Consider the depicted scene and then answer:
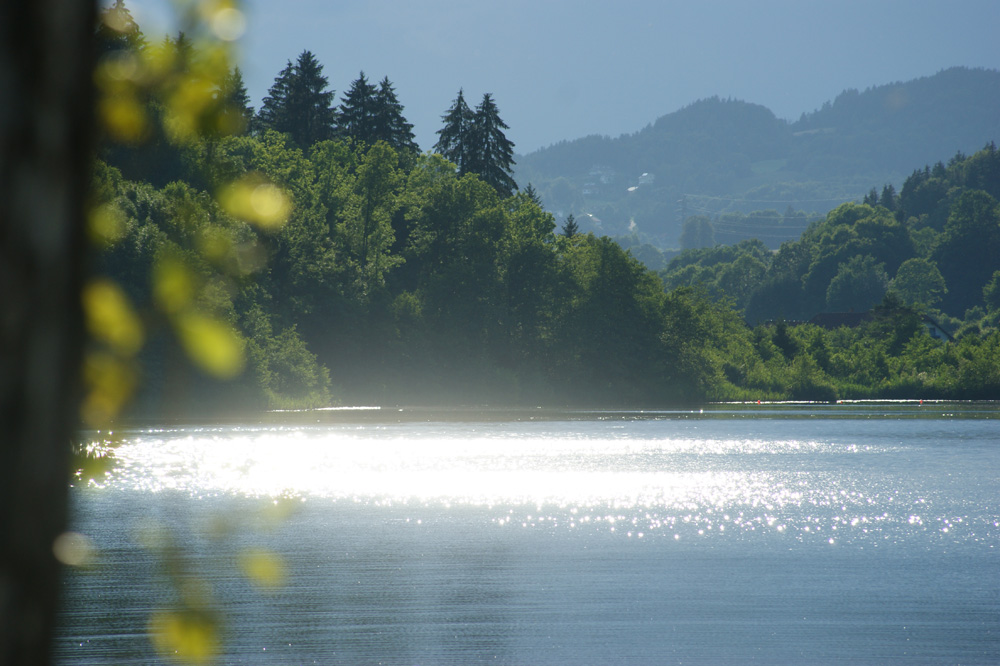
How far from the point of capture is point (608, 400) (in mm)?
97812

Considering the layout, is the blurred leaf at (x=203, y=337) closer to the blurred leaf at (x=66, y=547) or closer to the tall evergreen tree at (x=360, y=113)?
the blurred leaf at (x=66, y=547)

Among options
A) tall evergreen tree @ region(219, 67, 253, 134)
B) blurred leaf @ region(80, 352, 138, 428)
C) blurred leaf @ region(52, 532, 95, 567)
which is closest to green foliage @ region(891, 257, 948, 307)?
tall evergreen tree @ region(219, 67, 253, 134)

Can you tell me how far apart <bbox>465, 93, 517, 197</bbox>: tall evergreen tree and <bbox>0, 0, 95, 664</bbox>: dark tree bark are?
110 meters

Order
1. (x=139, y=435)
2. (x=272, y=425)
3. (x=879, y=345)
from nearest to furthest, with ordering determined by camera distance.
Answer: (x=139, y=435)
(x=272, y=425)
(x=879, y=345)

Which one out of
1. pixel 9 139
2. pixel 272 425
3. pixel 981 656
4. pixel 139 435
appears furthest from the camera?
pixel 272 425

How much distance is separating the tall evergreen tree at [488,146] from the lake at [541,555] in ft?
228

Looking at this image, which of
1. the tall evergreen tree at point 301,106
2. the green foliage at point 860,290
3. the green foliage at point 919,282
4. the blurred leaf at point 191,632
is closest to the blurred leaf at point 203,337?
the blurred leaf at point 191,632

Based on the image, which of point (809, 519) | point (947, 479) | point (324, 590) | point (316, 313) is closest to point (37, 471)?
point (324, 590)

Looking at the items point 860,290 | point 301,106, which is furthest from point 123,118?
point 860,290

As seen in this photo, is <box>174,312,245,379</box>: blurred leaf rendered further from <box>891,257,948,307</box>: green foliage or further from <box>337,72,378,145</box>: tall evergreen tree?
<box>891,257,948,307</box>: green foliage

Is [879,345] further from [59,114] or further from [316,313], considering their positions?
[59,114]

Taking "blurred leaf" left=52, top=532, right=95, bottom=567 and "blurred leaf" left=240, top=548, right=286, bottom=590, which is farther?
"blurred leaf" left=240, top=548, right=286, bottom=590

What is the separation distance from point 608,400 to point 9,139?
320 feet

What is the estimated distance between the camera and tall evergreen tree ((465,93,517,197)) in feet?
364
